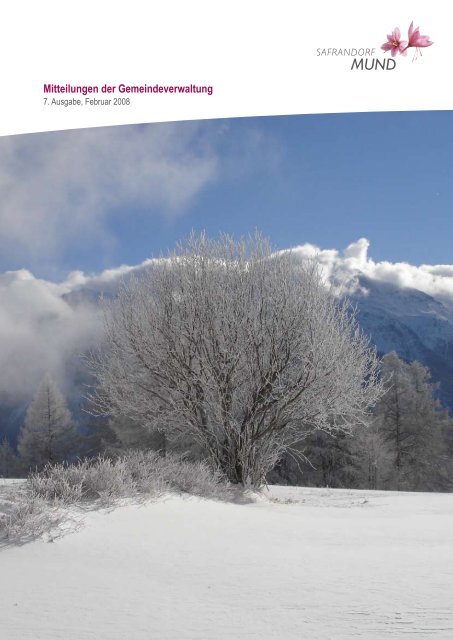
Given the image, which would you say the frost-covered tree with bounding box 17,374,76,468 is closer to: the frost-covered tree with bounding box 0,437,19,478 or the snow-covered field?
the frost-covered tree with bounding box 0,437,19,478

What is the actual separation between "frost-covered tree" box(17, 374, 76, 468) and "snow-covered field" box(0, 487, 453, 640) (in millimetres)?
28235

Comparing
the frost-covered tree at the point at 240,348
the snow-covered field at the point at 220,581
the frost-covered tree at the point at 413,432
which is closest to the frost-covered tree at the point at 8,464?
the frost-covered tree at the point at 413,432

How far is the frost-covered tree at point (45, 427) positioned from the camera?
32.6 meters

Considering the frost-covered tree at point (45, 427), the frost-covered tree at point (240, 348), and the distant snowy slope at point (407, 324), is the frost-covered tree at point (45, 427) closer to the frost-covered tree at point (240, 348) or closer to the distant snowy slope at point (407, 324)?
the frost-covered tree at point (240, 348)

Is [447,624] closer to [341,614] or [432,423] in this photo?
[341,614]

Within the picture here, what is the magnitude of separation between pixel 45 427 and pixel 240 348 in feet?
84.5

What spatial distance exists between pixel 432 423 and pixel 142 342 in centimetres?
2043

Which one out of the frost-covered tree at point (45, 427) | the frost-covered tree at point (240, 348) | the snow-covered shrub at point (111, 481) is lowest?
the frost-covered tree at point (45, 427)

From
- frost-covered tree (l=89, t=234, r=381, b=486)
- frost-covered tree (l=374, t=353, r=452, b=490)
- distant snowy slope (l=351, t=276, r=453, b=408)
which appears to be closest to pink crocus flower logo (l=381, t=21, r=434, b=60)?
frost-covered tree (l=89, t=234, r=381, b=486)

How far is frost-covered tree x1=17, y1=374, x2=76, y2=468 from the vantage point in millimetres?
32594

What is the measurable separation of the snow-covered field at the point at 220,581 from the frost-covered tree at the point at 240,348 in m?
4.18

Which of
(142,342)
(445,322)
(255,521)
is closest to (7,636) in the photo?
(255,521)

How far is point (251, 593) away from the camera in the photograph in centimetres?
367

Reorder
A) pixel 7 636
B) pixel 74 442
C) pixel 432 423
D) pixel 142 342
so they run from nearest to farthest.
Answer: pixel 7 636
pixel 142 342
pixel 432 423
pixel 74 442
